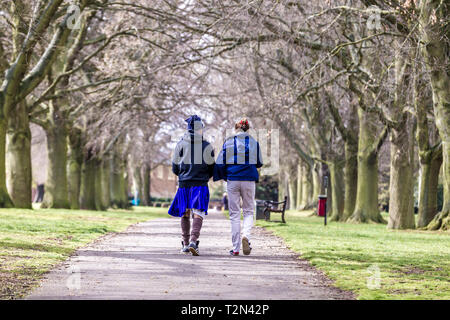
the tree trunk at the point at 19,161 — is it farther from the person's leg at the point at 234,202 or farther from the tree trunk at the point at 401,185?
the person's leg at the point at 234,202

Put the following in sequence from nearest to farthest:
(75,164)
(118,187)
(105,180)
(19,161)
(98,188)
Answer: (19,161) < (75,164) < (98,188) < (105,180) < (118,187)

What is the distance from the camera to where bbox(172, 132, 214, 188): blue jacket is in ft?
36.8

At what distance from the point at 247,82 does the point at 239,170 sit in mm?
17681

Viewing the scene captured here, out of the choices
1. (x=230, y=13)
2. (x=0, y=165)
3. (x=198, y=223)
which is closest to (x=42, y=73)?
(x=0, y=165)

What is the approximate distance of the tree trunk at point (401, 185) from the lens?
74.2 feet

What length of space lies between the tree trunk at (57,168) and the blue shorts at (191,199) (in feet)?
66.3

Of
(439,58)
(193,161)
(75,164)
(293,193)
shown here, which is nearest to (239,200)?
(193,161)

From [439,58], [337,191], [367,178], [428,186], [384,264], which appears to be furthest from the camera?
[337,191]

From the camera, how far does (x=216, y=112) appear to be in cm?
3203

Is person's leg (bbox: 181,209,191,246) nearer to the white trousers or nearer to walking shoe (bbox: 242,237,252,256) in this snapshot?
the white trousers

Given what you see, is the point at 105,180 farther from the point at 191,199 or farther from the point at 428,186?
the point at 191,199

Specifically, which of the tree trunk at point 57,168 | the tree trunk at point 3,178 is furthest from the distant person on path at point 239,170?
the tree trunk at point 57,168

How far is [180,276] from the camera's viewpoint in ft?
28.2

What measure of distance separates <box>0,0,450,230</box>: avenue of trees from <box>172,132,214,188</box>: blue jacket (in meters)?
4.98
